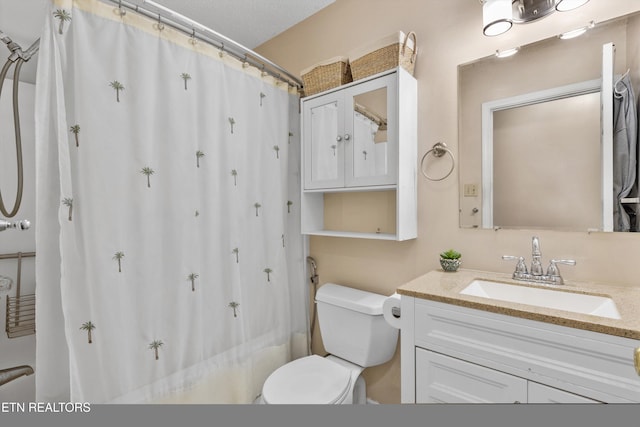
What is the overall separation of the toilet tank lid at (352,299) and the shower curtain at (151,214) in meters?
0.31

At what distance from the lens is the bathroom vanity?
0.71 meters

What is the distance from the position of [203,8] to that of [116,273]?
1582mm

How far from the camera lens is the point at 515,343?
0.83 metres

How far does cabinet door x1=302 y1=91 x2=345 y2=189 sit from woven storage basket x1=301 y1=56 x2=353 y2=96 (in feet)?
0.23

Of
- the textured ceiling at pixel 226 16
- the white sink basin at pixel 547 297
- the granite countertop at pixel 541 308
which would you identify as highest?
the textured ceiling at pixel 226 16

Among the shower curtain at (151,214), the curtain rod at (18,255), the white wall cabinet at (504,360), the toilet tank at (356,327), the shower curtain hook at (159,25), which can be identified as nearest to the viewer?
the white wall cabinet at (504,360)

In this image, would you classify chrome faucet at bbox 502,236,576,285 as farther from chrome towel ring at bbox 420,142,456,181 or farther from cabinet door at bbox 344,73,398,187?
cabinet door at bbox 344,73,398,187

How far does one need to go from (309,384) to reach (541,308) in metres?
0.98

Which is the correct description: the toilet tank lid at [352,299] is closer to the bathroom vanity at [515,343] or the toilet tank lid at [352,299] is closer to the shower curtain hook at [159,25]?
the bathroom vanity at [515,343]

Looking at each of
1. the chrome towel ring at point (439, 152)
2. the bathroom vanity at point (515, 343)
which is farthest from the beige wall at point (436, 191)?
the bathroom vanity at point (515, 343)

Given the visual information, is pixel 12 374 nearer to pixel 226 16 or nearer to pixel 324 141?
pixel 324 141

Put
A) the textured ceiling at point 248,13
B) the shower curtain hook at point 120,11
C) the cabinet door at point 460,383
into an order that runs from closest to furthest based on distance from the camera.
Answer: the cabinet door at point 460,383 < the shower curtain hook at point 120,11 < the textured ceiling at point 248,13

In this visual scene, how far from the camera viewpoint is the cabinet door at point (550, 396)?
743 mm

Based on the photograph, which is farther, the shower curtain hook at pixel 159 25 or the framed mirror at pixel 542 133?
Result: the shower curtain hook at pixel 159 25
